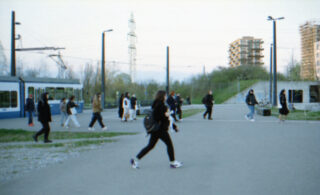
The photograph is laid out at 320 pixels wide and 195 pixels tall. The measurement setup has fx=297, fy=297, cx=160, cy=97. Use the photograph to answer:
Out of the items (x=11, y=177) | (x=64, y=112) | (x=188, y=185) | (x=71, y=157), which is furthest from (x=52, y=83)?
(x=188, y=185)

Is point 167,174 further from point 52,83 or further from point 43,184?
point 52,83

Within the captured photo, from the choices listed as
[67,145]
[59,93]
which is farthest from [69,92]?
[67,145]

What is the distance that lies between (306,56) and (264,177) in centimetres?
2829

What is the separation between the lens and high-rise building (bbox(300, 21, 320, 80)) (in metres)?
25.4

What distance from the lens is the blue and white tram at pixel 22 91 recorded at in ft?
68.1

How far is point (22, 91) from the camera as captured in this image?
22016 millimetres

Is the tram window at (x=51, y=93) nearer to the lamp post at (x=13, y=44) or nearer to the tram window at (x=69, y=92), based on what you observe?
the tram window at (x=69, y=92)

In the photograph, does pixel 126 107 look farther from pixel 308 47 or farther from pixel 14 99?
pixel 308 47

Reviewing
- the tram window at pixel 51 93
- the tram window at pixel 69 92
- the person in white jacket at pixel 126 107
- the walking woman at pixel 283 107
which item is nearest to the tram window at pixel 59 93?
the tram window at pixel 51 93

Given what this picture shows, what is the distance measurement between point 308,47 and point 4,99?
2867cm

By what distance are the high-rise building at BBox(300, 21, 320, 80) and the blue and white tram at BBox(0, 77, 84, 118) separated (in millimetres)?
20561

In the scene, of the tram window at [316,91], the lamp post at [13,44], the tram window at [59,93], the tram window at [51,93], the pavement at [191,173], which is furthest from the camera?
the tram window at [316,91]

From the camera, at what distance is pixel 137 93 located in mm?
42656

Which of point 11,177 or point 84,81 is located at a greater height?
point 84,81
